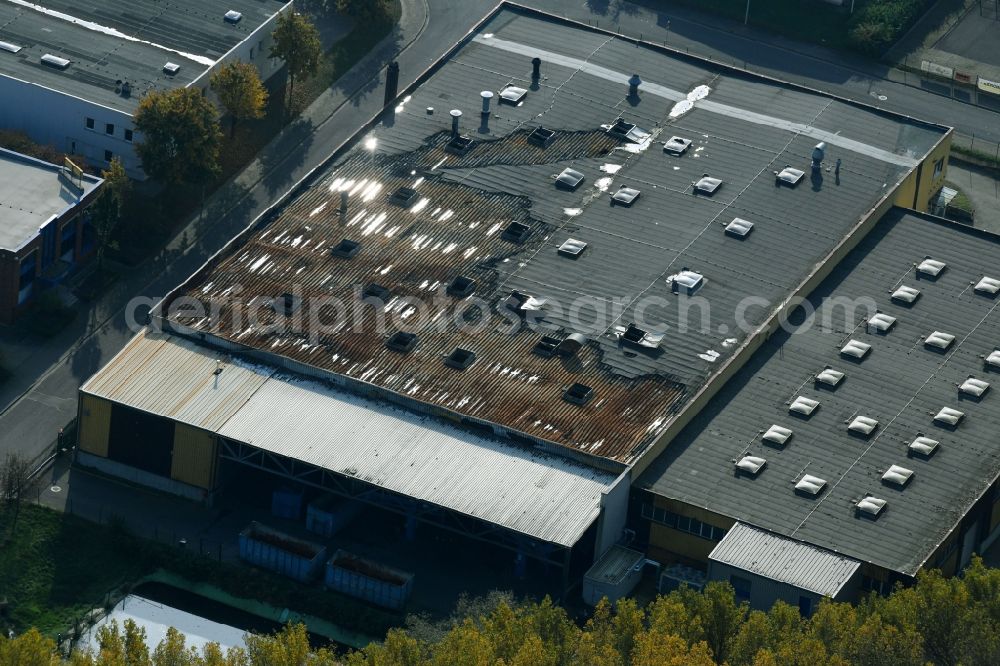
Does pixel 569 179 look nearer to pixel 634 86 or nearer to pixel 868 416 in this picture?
pixel 634 86

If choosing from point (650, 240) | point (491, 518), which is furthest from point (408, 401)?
point (650, 240)

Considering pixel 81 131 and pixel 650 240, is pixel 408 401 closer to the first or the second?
pixel 650 240

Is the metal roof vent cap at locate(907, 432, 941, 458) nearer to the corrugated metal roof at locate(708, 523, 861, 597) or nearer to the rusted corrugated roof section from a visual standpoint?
the corrugated metal roof at locate(708, 523, 861, 597)

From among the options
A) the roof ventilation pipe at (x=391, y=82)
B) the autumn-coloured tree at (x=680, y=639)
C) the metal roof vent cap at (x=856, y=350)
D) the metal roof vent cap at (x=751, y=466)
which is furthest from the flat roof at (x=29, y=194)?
the metal roof vent cap at (x=856, y=350)

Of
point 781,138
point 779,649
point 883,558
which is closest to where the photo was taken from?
point 779,649

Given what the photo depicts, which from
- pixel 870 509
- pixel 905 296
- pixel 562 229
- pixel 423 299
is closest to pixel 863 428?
pixel 870 509

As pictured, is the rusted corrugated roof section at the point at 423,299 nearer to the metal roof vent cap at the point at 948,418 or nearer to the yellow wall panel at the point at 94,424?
the yellow wall panel at the point at 94,424
